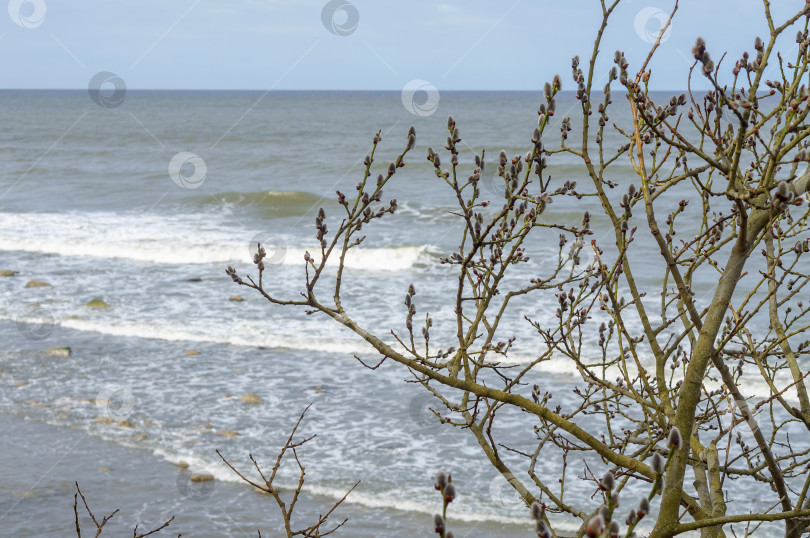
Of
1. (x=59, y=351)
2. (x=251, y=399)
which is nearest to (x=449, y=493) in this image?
(x=251, y=399)

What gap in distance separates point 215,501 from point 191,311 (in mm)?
6752

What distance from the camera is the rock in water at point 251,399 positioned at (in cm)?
867

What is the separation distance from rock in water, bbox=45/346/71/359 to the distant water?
6.2 inches

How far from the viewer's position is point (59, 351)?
1028cm

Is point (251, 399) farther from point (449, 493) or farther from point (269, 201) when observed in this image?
point (269, 201)

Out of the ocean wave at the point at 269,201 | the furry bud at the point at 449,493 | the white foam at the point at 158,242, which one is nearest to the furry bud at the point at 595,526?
the furry bud at the point at 449,493

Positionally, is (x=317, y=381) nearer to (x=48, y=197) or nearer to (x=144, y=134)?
(x=48, y=197)

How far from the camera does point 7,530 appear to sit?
564cm

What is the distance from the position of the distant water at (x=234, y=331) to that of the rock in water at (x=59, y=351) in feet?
0.51

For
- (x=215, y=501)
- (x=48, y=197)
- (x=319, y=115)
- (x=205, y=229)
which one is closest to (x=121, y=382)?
(x=215, y=501)

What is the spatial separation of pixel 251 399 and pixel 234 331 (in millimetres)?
3024

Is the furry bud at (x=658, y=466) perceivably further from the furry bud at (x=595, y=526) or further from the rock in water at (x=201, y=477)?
the rock in water at (x=201, y=477)

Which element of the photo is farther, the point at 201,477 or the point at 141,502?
the point at 201,477

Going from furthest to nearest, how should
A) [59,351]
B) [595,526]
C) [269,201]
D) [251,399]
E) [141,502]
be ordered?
[269,201] < [59,351] < [251,399] < [141,502] < [595,526]
